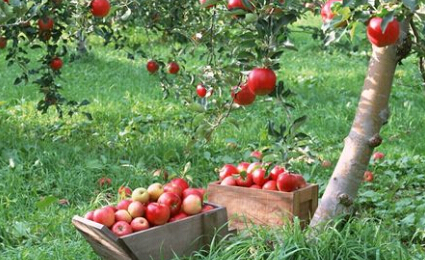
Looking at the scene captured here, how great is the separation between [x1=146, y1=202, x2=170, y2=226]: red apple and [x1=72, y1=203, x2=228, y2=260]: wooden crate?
0.04 m

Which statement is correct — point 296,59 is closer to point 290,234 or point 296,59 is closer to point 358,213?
point 358,213

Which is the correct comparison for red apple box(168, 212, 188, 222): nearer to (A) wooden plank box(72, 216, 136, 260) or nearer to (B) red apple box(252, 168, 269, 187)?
(A) wooden plank box(72, 216, 136, 260)

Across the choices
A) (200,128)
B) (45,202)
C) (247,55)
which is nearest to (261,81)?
(247,55)

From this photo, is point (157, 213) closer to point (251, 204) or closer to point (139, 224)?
point (139, 224)

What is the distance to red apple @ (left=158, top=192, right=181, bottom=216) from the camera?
9.45 feet

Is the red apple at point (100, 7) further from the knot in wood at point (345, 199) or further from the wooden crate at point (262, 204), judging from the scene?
the knot in wood at point (345, 199)

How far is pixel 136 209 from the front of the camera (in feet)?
9.24

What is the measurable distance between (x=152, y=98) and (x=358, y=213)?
367 cm

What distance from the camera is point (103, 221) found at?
274 centimetres

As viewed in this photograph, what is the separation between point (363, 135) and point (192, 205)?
0.71 metres

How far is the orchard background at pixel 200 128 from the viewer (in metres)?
2.67

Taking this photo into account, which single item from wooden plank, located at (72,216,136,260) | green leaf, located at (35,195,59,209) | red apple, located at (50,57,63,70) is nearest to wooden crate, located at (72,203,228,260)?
wooden plank, located at (72,216,136,260)

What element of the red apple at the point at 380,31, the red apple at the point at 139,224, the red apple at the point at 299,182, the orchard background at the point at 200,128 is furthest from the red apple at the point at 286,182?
the red apple at the point at 380,31

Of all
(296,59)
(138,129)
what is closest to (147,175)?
(138,129)
